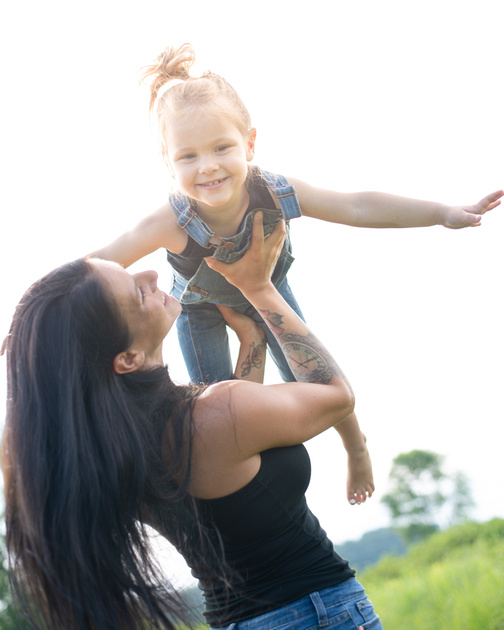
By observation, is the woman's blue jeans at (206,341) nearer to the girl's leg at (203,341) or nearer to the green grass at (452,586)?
the girl's leg at (203,341)

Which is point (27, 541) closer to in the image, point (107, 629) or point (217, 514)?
point (107, 629)

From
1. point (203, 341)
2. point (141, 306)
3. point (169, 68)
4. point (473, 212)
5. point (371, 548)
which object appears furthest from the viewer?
point (371, 548)

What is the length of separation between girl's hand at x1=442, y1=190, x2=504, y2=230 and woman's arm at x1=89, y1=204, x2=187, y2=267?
1.37m

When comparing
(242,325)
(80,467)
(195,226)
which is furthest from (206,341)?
(80,467)

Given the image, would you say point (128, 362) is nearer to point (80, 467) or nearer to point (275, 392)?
point (80, 467)

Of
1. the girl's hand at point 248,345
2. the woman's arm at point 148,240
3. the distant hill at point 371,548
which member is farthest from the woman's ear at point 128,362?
the distant hill at point 371,548

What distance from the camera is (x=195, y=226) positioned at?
3412 mm

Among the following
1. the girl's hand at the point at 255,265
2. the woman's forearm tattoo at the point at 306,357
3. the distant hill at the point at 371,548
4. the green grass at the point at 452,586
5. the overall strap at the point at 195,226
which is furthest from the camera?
the distant hill at the point at 371,548

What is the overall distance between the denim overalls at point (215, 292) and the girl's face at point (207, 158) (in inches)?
6.4

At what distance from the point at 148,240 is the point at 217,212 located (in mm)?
423

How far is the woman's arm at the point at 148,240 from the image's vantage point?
3283 millimetres

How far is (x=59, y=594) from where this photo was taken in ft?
7.23

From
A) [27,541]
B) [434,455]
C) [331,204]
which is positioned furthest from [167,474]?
[434,455]

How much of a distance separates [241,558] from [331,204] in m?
1.98
